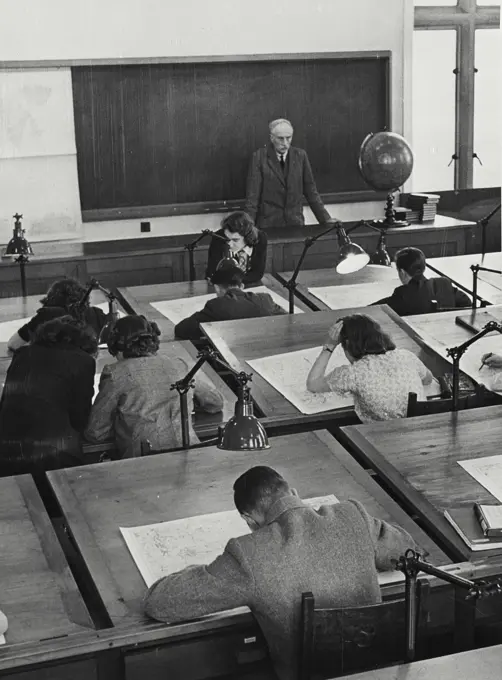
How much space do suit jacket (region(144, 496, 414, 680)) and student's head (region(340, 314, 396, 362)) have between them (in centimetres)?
152

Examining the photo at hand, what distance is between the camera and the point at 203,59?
8.36m

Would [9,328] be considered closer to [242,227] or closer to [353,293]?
[242,227]

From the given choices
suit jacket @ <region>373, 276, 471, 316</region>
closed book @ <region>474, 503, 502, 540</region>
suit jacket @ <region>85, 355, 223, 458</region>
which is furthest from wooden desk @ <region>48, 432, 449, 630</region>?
suit jacket @ <region>373, 276, 471, 316</region>

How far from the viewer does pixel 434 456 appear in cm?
360

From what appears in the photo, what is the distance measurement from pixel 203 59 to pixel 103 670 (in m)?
6.42

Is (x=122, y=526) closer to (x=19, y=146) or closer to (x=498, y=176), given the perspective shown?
(x=19, y=146)

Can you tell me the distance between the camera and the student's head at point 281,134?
8.02 meters

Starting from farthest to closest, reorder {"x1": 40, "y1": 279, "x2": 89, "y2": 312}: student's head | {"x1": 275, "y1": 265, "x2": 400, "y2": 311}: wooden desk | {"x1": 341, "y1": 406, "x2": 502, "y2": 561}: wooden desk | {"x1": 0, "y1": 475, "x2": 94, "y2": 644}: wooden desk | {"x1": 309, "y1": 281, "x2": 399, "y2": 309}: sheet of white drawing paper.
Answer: {"x1": 275, "y1": 265, "x2": 400, "y2": 311}: wooden desk → {"x1": 309, "y1": 281, "x2": 399, "y2": 309}: sheet of white drawing paper → {"x1": 40, "y1": 279, "x2": 89, "y2": 312}: student's head → {"x1": 341, "y1": 406, "x2": 502, "y2": 561}: wooden desk → {"x1": 0, "y1": 475, "x2": 94, "y2": 644}: wooden desk

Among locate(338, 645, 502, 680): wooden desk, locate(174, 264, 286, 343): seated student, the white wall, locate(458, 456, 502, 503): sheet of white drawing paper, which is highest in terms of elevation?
the white wall

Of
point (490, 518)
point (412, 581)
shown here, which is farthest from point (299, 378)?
point (412, 581)

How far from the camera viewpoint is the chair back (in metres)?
2.54

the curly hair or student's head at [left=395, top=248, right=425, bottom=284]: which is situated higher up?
the curly hair

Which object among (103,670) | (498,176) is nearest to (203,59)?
(498,176)

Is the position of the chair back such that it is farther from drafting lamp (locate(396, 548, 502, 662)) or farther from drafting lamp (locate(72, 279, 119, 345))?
drafting lamp (locate(72, 279, 119, 345))
